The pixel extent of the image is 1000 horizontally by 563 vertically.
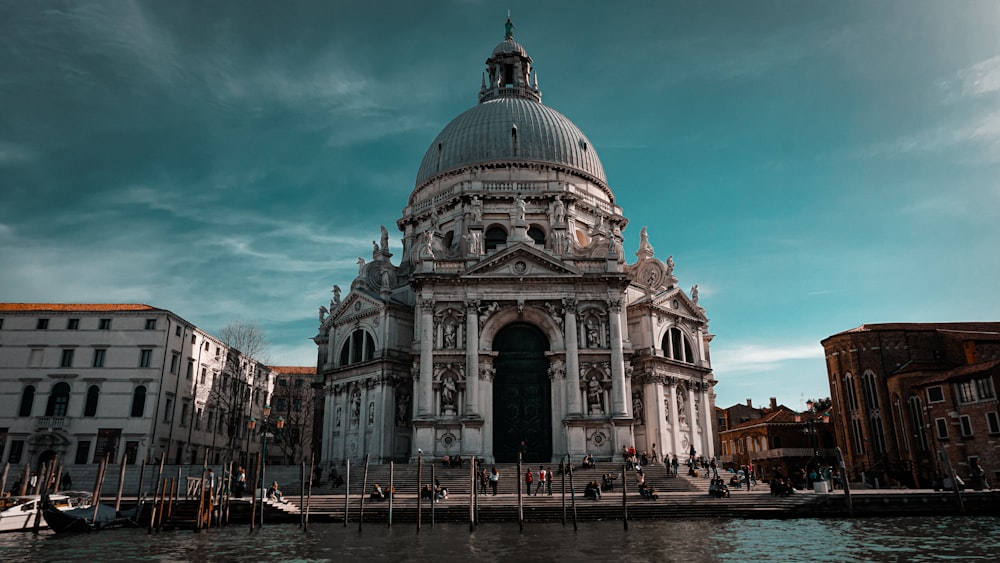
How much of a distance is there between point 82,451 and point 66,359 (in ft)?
17.6

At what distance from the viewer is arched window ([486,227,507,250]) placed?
132 feet

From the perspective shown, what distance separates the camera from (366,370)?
123ft

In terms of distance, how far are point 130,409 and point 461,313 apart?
1981 cm

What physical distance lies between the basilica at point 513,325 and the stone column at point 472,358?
0.07 meters

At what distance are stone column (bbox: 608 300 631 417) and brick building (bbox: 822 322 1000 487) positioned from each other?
14939mm

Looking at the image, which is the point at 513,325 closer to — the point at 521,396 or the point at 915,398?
the point at 521,396

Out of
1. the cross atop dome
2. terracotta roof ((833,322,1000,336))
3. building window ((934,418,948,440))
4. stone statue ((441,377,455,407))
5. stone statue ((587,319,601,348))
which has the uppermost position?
the cross atop dome

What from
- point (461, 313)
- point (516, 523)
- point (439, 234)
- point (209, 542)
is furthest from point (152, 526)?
point (439, 234)

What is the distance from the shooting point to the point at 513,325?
1356 inches

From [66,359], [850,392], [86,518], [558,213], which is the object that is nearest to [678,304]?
[558,213]

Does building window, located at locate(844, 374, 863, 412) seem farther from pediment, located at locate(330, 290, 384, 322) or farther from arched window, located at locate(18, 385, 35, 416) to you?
arched window, located at locate(18, 385, 35, 416)

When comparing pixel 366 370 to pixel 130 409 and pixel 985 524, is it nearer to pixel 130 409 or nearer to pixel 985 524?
pixel 130 409

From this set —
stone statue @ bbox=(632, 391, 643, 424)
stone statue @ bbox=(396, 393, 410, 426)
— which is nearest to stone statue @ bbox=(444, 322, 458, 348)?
stone statue @ bbox=(396, 393, 410, 426)

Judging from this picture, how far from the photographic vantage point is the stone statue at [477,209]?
3865 cm
